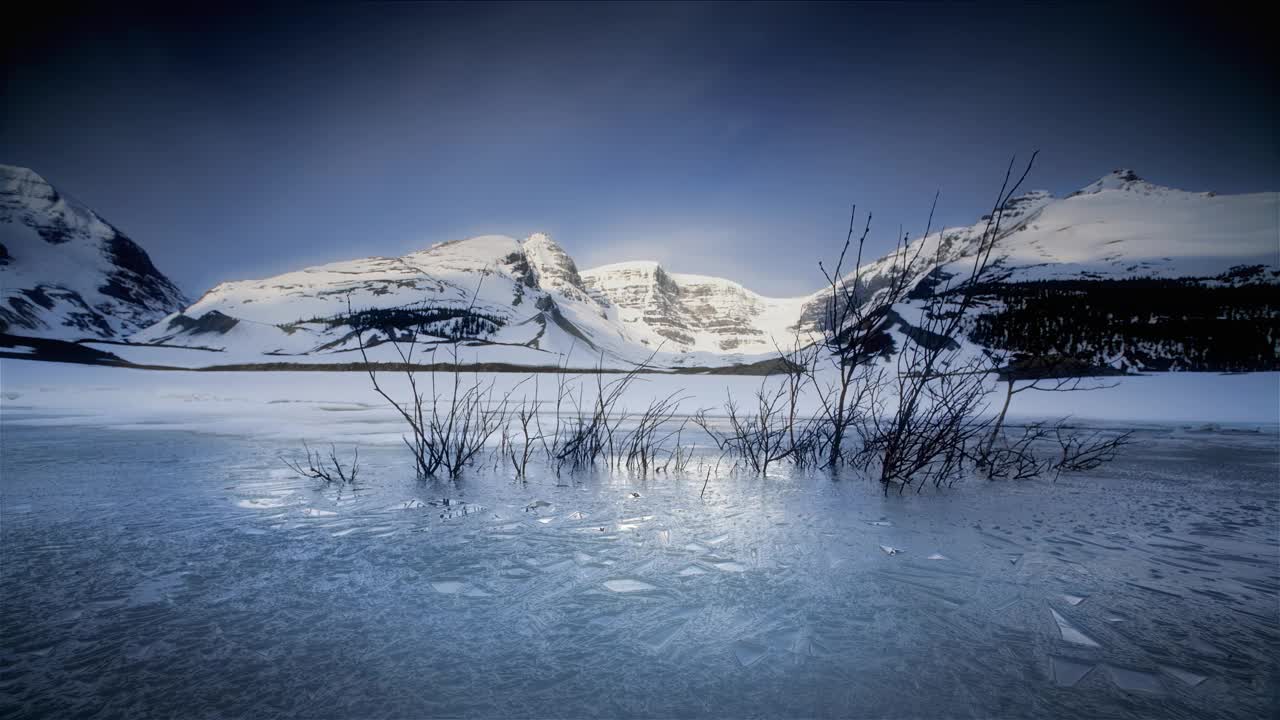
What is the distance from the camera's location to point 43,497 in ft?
9.29

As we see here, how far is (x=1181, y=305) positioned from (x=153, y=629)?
52.4ft

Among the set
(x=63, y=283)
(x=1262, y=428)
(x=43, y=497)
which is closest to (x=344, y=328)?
(x=43, y=497)

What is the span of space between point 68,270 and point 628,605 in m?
154

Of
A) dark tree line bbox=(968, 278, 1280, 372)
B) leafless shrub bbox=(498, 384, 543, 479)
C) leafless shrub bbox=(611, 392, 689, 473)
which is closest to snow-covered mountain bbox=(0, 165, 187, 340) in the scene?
leafless shrub bbox=(498, 384, 543, 479)

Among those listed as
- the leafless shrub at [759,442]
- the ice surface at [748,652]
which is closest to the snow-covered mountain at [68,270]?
the leafless shrub at [759,442]

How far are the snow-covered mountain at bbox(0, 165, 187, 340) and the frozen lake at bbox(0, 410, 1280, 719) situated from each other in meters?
105

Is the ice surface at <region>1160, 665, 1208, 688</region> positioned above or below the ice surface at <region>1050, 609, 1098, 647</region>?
above

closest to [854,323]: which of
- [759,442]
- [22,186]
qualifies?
[759,442]

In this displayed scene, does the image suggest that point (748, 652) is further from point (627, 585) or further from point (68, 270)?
point (68, 270)

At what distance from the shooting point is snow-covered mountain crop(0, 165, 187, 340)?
83312mm

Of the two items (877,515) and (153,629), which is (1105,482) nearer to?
(877,515)

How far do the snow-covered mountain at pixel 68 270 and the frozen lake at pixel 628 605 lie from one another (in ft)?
Answer: 346

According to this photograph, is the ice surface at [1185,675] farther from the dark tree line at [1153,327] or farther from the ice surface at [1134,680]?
the dark tree line at [1153,327]

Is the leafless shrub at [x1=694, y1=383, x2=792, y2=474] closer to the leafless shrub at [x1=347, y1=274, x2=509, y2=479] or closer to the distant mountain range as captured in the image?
the distant mountain range
